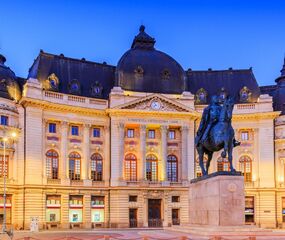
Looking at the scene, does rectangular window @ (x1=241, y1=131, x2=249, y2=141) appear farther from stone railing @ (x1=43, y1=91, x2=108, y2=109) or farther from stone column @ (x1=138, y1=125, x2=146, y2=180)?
stone railing @ (x1=43, y1=91, x2=108, y2=109)

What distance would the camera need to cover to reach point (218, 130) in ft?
122

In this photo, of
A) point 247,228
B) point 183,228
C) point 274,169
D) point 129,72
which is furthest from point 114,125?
point 247,228

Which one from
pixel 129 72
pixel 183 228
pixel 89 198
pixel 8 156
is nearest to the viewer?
pixel 183 228

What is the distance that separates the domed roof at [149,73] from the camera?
83562mm

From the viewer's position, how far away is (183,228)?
39.4m

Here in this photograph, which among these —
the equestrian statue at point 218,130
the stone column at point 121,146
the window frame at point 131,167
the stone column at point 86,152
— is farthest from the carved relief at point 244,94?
the equestrian statue at point 218,130

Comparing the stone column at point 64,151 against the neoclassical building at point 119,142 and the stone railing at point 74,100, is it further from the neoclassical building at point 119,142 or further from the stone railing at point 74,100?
the stone railing at point 74,100

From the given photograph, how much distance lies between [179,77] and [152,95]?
7576 mm

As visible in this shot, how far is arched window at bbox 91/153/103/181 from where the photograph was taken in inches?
3135

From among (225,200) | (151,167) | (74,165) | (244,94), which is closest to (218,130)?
(225,200)

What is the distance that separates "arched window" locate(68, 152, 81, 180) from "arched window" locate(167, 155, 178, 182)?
1296cm

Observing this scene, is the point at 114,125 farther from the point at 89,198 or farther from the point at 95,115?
the point at 89,198

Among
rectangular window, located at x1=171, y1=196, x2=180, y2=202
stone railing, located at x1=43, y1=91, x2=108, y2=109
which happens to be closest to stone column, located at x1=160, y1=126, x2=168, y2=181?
rectangular window, located at x1=171, y1=196, x2=180, y2=202

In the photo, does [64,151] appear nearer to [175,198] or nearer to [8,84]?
[8,84]
